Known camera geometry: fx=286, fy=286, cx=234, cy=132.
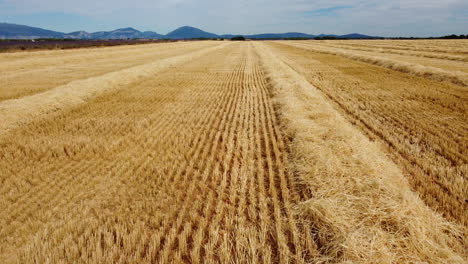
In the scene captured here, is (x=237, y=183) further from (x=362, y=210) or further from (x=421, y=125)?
(x=421, y=125)

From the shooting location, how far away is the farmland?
3.38m

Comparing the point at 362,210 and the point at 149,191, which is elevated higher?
the point at 362,210

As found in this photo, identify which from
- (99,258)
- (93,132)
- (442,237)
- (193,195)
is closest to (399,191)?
(442,237)

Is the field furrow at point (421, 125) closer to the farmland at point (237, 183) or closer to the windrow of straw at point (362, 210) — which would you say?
the farmland at point (237, 183)

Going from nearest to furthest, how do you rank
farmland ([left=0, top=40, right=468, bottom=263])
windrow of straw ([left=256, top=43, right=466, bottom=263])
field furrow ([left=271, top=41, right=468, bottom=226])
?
windrow of straw ([left=256, top=43, right=466, bottom=263]) → farmland ([left=0, top=40, right=468, bottom=263]) → field furrow ([left=271, top=41, right=468, bottom=226])

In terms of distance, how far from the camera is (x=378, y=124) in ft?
26.3

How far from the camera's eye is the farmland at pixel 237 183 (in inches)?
133

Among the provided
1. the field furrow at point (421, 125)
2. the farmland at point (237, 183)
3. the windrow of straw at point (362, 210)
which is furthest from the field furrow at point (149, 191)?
the field furrow at point (421, 125)

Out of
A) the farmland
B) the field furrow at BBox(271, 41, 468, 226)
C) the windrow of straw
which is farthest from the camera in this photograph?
the field furrow at BBox(271, 41, 468, 226)

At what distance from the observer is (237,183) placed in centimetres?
496

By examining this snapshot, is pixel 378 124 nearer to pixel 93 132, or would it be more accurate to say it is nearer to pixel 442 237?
pixel 442 237

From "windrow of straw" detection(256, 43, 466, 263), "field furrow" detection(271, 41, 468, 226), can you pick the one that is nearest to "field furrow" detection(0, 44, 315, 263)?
"windrow of straw" detection(256, 43, 466, 263)

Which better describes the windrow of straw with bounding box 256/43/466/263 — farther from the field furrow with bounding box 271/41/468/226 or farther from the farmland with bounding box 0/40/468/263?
the field furrow with bounding box 271/41/468/226

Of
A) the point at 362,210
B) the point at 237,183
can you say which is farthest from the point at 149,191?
the point at 362,210
